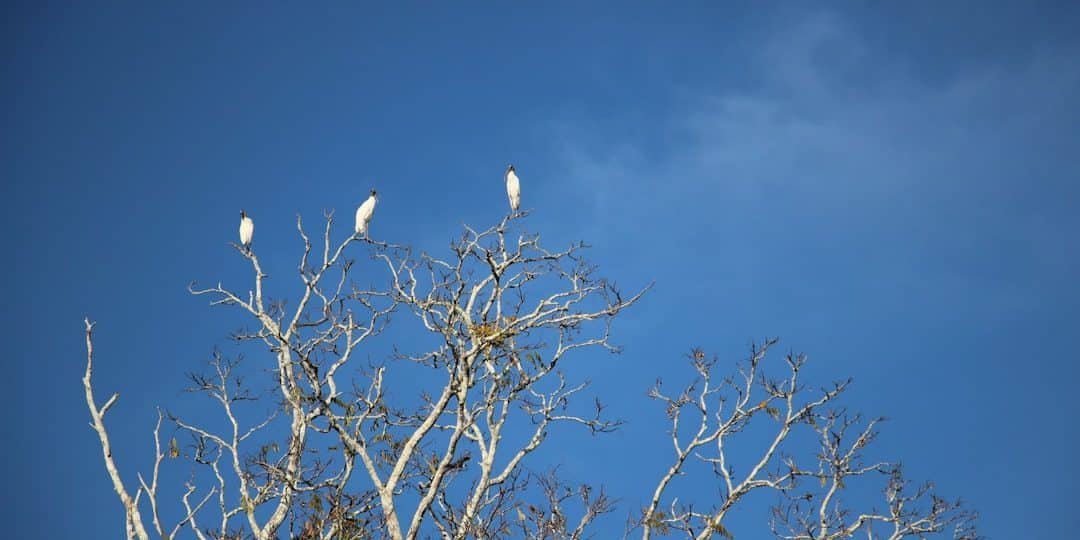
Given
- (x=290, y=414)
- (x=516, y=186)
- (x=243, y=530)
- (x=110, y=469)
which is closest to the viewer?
(x=110, y=469)

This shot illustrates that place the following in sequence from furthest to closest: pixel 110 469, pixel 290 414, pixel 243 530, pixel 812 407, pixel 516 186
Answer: pixel 516 186, pixel 812 407, pixel 290 414, pixel 243 530, pixel 110 469

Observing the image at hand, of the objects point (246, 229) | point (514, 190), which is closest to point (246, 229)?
point (246, 229)

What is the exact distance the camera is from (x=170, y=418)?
9195 mm

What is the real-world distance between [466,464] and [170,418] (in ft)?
9.21

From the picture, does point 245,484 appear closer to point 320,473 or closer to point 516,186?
point 320,473

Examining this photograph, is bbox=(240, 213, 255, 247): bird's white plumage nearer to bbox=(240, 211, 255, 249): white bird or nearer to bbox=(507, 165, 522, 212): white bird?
bbox=(240, 211, 255, 249): white bird

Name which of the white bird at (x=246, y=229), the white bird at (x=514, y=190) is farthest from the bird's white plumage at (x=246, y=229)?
the white bird at (x=514, y=190)

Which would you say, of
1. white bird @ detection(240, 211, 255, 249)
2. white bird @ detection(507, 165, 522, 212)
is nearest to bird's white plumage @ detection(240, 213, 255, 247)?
white bird @ detection(240, 211, 255, 249)

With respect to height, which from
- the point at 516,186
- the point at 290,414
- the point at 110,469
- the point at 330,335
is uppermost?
the point at 516,186

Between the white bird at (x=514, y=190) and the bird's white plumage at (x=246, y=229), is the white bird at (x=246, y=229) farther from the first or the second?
the white bird at (x=514, y=190)

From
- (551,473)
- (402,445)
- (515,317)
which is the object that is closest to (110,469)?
(402,445)

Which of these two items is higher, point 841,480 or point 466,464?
point 841,480

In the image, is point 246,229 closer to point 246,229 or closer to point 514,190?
point 246,229

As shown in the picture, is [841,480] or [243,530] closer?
[243,530]
